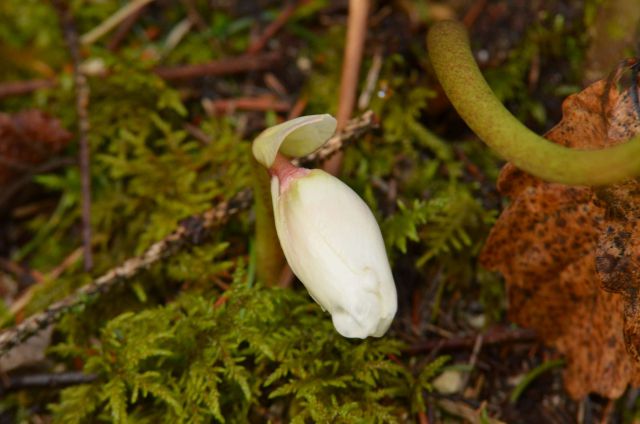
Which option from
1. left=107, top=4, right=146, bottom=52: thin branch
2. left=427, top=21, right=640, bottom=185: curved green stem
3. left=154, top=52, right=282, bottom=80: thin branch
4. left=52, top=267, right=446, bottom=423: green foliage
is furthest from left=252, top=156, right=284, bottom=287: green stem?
left=107, top=4, right=146, bottom=52: thin branch

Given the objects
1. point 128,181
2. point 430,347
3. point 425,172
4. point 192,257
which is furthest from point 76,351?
point 425,172

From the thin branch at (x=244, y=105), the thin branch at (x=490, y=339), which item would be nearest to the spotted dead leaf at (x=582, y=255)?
the thin branch at (x=490, y=339)

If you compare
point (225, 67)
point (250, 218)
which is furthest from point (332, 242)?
point (225, 67)

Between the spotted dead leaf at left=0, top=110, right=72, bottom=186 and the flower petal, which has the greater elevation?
the spotted dead leaf at left=0, top=110, right=72, bottom=186

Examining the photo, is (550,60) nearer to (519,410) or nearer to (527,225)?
(527,225)

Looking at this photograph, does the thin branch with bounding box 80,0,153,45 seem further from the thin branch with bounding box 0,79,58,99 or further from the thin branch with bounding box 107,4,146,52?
the thin branch with bounding box 0,79,58,99

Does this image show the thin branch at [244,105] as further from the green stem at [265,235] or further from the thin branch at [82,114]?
the green stem at [265,235]
